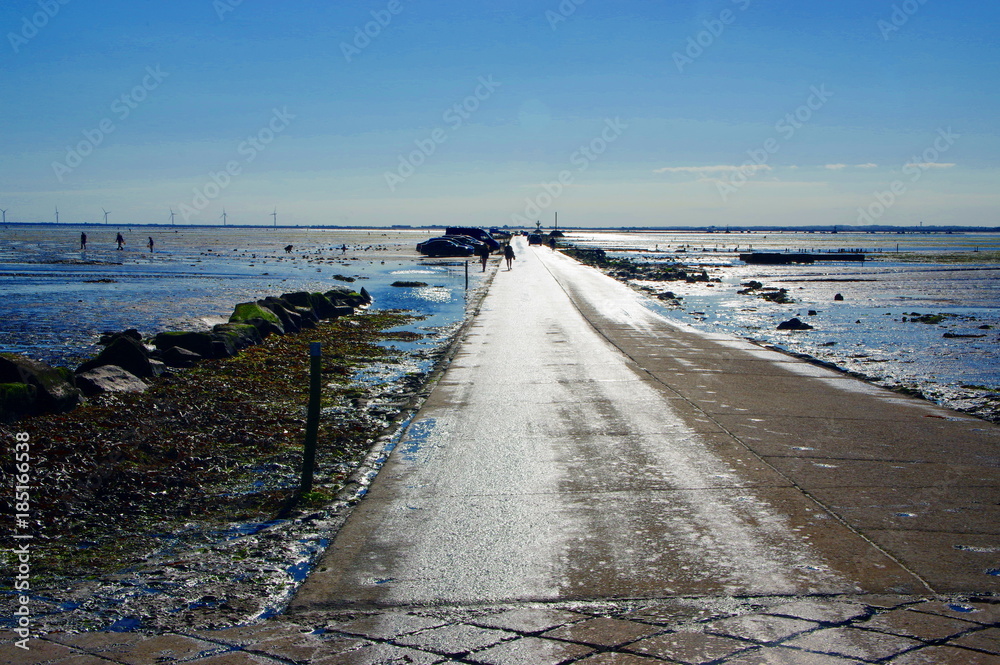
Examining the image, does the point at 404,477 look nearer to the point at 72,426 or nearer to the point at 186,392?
the point at 72,426

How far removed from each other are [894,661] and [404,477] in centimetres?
427

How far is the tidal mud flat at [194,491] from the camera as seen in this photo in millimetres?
4750

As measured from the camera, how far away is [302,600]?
461cm

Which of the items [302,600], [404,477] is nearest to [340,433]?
[404,477]

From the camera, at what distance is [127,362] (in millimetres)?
13047

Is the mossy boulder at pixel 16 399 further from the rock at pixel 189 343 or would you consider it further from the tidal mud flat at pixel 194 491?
the rock at pixel 189 343

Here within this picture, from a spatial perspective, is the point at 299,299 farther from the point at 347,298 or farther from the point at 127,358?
the point at 127,358

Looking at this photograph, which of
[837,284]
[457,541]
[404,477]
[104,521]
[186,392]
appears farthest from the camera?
[837,284]

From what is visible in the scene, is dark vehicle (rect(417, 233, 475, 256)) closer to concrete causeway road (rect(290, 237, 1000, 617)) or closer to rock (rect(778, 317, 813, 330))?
rock (rect(778, 317, 813, 330))

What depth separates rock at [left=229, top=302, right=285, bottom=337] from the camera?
750 inches

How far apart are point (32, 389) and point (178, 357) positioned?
16.6ft

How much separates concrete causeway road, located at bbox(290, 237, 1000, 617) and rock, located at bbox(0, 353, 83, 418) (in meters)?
4.48

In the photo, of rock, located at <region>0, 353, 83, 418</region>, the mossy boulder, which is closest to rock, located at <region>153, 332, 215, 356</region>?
rock, located at <region>0, 353, 83, 418</region>

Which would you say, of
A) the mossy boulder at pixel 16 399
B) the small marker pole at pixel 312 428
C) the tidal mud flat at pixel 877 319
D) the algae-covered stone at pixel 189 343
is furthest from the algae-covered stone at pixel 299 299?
the small marker pole at pixel 312 428
